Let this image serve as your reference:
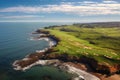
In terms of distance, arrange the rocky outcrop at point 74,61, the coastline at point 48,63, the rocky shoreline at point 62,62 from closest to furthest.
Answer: the coastline at point 48,63 < the rocky shoreline at point 62,62 < the rocky outcrop at point 74,61

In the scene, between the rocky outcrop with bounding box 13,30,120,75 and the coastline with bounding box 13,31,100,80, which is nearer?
the coastline with bounding box 13,31,100,80

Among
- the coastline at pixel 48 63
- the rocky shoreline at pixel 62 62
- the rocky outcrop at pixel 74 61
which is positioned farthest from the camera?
the rocky outcrop at pixel 74 61

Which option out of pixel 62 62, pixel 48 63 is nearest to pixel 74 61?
pixel 62 62

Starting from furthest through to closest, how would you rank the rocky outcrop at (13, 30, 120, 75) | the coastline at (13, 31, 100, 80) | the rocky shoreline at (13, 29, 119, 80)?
the rocky outcrop at (13, 30, 120, 75)
the rocky shoreline at (13, 29, 119, 80)
the coastline at (13, 31, 100, 80)

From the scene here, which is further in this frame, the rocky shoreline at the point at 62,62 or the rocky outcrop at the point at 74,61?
the rocky outcrop at the point at 74,61

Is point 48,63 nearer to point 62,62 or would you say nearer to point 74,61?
point 62,62

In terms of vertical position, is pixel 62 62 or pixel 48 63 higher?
pixel 48 63

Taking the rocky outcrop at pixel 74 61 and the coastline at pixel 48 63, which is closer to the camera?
the coastline at pixel 48 63

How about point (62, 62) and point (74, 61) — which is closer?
point (74, 61)

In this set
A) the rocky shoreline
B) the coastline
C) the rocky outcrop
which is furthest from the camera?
the rocky outcrop

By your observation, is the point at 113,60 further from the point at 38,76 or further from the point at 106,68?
the point at 38,76

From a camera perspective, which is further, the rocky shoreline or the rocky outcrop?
the rocky outcrop
